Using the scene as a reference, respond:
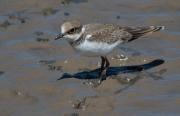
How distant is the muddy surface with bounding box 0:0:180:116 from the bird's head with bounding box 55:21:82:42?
2.98 ft

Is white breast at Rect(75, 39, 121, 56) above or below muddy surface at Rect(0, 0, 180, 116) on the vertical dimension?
above

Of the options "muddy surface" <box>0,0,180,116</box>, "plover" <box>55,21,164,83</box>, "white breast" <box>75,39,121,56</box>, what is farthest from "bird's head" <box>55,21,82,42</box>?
"muddy surface" <box>0,0,180,116</box>

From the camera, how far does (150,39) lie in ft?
39.7

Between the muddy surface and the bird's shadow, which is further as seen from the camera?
the bird's shadow

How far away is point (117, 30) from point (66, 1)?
2.96m

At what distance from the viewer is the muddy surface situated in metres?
10.1

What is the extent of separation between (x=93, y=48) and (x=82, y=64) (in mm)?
1129

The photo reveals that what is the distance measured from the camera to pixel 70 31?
10.2 m

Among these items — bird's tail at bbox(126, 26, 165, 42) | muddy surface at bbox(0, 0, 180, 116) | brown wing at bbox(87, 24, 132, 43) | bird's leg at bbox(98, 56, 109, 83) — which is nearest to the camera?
muddy surface at bbox(0, 0, 180, 116)

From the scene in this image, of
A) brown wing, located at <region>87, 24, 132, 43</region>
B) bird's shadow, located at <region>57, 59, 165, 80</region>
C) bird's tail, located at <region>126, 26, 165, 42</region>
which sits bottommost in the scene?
bird's shadow, located at <region>57, 59, 165, 80</region>

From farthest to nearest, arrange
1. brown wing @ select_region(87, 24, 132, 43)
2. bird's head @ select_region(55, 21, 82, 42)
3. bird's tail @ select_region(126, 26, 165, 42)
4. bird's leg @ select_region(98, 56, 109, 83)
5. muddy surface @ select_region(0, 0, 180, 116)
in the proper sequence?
bird's tail @ select_region(126, 26, 165, 42)
bird's leg @ select_region(98, 56, 109, 83)
brown wing @ select_region(87, 24, 132, 43)
bird's head @ select_region(55, 21, 82, 42)
muddy surface @ select_region(0, 0, 180, 116)

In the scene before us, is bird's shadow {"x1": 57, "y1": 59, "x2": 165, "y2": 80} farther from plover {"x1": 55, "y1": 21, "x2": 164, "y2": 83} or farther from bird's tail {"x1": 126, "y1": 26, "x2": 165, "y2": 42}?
bird's tail {"x1": 126, "y1": 26, "x2": 165, "y2": 42}

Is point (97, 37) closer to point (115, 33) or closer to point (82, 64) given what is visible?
point (115, 33)

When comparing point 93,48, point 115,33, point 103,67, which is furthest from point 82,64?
point 93,48
